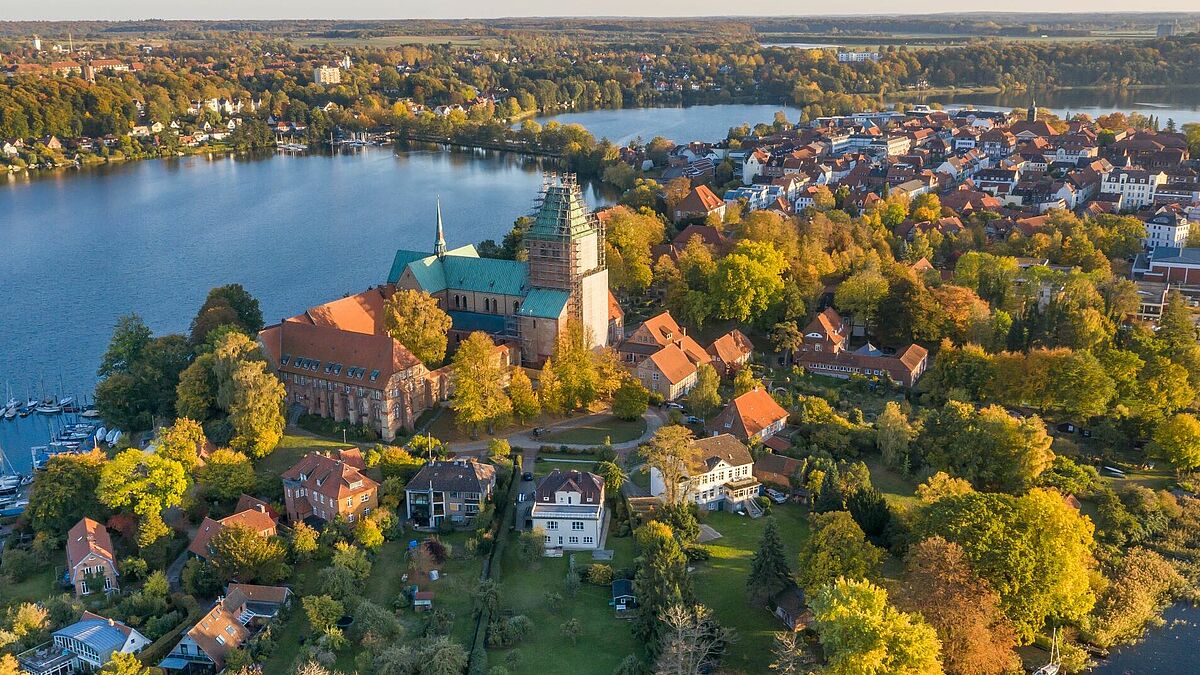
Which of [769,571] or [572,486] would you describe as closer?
[769,571]

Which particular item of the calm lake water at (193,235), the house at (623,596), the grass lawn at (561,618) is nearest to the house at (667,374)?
the grass lawn at (561,618)

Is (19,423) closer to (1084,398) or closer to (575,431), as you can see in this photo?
(575,431)

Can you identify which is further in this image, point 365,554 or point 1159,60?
point 1159,60

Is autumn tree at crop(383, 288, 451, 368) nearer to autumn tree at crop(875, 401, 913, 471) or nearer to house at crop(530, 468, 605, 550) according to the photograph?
house at crop(530, 468, 605, 550)

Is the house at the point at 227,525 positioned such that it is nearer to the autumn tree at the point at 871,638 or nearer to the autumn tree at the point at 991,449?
the autumn tree at the point at 871,638

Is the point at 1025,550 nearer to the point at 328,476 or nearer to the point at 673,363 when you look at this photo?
the point at 673,363

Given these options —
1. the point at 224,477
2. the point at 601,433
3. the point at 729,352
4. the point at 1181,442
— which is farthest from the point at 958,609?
the point at 224,477

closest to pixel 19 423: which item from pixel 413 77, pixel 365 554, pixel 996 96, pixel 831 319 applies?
pixel 365 554
